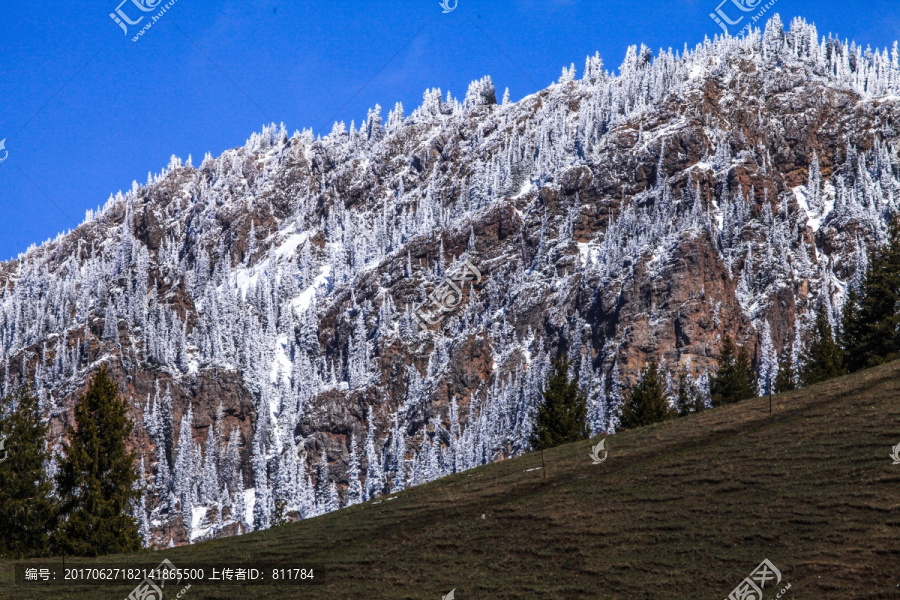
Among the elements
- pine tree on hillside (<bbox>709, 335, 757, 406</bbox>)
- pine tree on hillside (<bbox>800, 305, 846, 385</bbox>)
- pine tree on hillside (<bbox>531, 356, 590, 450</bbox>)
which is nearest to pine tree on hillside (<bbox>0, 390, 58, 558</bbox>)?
pine tree on hillside (<bbox>531, 356, 590, 450</bbox>)

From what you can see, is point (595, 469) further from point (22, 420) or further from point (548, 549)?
point (22, 420)

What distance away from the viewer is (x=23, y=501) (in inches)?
2409

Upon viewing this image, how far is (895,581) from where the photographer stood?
32.6 m

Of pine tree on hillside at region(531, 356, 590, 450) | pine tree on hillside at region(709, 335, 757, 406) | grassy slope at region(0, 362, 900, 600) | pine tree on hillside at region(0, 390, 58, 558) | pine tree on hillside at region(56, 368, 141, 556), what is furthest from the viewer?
pine tree on hillside at region(709, 335, 757, 406)

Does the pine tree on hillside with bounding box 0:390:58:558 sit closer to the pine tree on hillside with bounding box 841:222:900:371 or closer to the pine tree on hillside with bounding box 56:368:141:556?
the pine tree on hillside with bounding box 56:368:141:556

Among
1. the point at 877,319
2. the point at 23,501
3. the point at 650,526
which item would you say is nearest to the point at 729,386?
the point at 877,319

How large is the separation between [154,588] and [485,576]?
14005 millimetres

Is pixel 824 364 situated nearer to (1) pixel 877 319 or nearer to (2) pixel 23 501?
(1) pixel 877 319

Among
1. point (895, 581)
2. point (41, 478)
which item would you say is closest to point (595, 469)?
point (895, 581)

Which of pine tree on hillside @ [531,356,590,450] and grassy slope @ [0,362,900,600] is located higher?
pine tree on hillside @ [531,356,590,450]

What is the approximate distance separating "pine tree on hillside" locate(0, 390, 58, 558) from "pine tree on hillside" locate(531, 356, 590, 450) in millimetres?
38122

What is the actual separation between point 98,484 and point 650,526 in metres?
34.3

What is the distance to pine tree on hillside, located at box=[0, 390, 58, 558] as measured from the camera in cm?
6056

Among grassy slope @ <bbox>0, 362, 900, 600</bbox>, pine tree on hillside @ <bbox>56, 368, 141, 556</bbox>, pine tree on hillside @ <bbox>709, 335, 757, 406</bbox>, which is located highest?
pine tree on hillside @ <bbox>709, 335, 757, 406</bbox>
